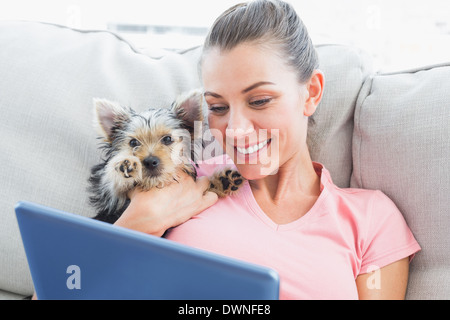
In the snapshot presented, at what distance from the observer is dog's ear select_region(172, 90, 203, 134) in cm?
104

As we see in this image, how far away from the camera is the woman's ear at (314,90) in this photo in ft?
→ 3.40

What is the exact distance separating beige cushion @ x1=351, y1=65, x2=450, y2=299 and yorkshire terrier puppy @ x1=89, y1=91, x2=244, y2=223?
357 mm

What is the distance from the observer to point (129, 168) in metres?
0.93

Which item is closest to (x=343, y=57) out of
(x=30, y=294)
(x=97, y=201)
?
(x=97, y=201)

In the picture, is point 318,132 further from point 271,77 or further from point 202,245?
point 202,245

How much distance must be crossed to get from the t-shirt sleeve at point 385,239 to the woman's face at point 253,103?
0.89 ft

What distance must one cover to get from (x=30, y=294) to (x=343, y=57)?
1077 mm

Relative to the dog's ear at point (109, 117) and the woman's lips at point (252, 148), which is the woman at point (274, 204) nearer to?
the woman's lips at point (252, 148)

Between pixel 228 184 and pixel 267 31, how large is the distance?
0.38 meters

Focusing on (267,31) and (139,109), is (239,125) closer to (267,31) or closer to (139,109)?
(267,31)

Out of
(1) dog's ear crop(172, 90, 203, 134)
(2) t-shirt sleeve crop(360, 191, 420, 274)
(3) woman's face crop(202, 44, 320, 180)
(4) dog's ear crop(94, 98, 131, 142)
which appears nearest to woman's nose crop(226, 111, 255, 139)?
(3) woman's face crop(202, 44, 320, 180)

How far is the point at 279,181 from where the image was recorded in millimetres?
1098

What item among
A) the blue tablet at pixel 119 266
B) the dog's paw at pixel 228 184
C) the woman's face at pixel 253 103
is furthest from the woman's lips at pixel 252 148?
the blue tablet at pixel 119 266
